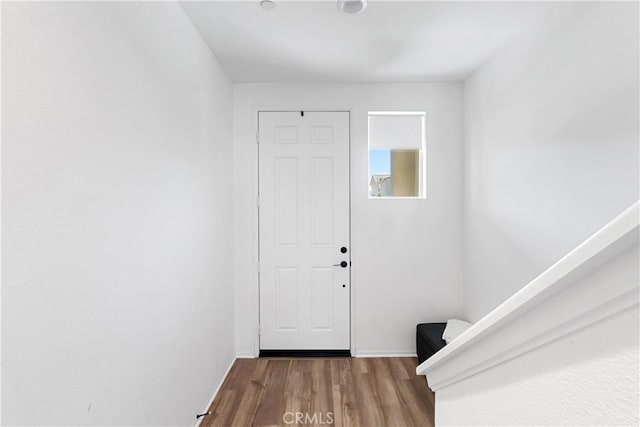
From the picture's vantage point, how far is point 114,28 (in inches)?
50.9

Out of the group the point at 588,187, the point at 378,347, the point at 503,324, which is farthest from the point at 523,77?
the point at 378,347

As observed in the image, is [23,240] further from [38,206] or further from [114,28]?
[114,28]

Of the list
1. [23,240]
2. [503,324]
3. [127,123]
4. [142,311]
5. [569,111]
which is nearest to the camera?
[503,324]

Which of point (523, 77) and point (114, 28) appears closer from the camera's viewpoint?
point (114, 28)

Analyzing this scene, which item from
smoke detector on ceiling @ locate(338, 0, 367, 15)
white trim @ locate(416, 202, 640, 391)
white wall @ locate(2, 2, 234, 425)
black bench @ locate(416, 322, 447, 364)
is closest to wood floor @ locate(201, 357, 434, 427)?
black bench @ locate(416, 322, 447, 364)

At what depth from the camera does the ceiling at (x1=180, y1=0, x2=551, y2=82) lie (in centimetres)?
196

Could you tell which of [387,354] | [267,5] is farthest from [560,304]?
[387,354]

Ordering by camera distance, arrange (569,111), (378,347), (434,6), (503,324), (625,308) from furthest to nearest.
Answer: (378,347) → (434,6) → (569,111) → (503,324) → (625,308)

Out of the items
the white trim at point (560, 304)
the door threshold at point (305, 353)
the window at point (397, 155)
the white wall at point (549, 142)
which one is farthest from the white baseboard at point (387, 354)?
the white trim at point (560, 304)

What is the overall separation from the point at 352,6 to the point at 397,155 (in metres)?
1.62

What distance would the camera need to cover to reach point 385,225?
3201mm

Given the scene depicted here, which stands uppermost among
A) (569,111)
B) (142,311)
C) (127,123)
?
(569,111)

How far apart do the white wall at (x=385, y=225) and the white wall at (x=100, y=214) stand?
982 millimetres

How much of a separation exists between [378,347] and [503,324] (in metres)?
2.91
